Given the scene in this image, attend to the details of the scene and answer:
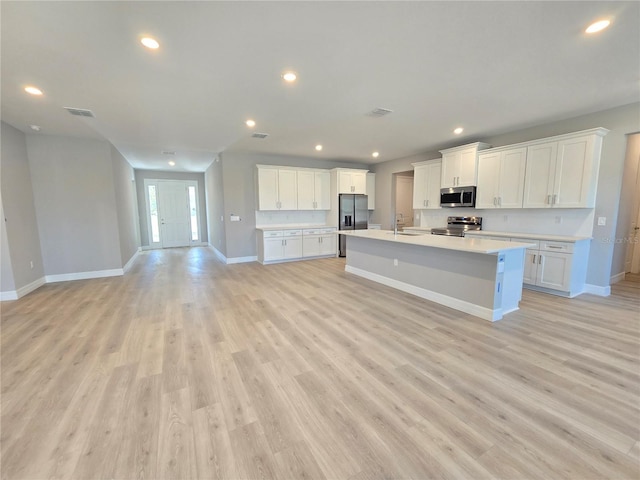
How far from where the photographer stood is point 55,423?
5.56 ft

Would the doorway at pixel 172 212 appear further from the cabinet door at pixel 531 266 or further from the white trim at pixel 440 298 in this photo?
the cabinet door at pixel 531 266

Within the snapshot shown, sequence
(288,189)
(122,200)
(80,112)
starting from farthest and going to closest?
(288,189), (122,200), (80,112)

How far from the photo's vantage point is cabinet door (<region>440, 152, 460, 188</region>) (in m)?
5.49

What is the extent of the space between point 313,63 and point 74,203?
5.35 m

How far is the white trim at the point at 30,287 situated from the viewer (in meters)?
4.18

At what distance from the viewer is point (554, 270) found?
402 centimetres

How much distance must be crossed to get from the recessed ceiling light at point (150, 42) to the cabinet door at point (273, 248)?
4.47 metres

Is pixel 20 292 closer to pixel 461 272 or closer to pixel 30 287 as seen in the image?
pixel 30 287

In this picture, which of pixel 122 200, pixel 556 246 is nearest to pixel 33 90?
pixel 122 200

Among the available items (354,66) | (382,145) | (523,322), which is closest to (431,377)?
(523,322)

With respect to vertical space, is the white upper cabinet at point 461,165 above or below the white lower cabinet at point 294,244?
above

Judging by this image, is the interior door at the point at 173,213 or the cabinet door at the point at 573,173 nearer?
the cabinet door at the point at 573,173

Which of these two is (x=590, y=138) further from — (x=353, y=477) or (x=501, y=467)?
(x=353, y=477)

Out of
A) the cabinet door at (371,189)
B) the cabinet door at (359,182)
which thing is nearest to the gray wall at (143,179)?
the cabinet door at (359,182)
